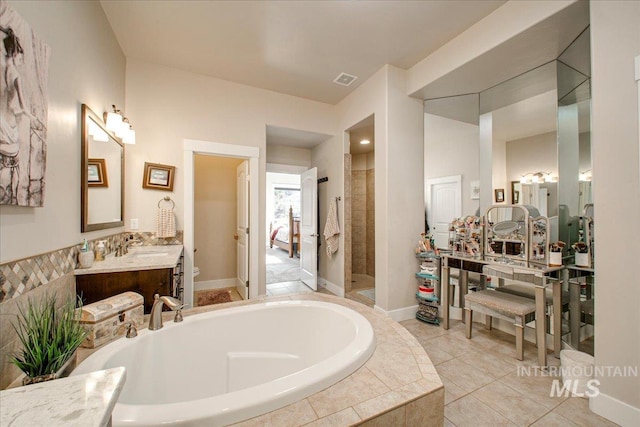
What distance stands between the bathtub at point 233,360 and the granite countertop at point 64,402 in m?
0.35

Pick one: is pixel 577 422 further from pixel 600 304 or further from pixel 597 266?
pixel 597 266

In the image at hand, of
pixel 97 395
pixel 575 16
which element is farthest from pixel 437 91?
pixel 97 395

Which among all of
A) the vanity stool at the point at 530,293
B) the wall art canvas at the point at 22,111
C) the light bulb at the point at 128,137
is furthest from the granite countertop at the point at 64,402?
the vanity stool at the point at 530,293

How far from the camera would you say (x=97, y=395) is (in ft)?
1.82

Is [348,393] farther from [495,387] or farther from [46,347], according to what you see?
[495,387]

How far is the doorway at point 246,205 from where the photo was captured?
3.01 meters

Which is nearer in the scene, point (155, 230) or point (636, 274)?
point (636, 274)

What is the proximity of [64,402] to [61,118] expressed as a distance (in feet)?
5.51

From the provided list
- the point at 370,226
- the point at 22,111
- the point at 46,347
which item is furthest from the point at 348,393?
the point at 370,226

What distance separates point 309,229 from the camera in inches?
167

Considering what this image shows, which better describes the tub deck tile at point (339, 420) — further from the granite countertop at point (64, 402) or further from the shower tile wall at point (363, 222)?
the shower tile wall at point (363, 222)

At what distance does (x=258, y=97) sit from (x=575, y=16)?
315 centimetres

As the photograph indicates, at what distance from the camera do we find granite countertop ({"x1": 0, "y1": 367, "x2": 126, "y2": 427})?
1.58 ft

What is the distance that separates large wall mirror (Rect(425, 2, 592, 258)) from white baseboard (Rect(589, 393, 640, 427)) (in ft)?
4.07
